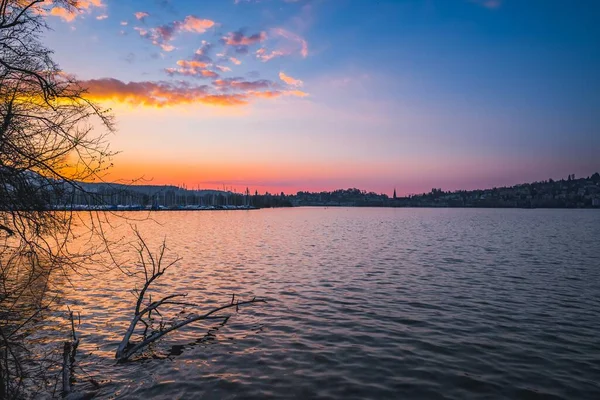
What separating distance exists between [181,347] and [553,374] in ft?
37.6

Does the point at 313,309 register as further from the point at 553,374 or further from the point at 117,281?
the point at 117,281

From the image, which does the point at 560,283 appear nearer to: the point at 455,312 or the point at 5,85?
the point at 455,312

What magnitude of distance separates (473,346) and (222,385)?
27.7ft

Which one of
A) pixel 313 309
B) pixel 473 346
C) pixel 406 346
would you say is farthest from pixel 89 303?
pixel 473 346

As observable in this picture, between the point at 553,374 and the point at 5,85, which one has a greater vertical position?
the point at 5,85

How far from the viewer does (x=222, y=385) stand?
9703 millimetres

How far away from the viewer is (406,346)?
12328 mm

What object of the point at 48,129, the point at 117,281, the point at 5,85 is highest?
the point at 5,85

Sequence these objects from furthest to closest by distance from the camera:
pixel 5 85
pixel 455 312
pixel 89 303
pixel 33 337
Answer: pixel 89 303
pixel 455 312
pixel 33 337
pixel 5 85

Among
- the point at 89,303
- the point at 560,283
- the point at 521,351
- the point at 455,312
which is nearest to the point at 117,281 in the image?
the point at 89,303

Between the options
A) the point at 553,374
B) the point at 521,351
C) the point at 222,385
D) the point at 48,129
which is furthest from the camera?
the point at 521,351

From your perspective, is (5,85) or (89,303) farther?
(89,303)

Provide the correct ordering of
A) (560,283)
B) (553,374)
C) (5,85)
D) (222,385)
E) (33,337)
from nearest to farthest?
(5,85)
(222,385)
(553,374)
(33,337)
(560,283)

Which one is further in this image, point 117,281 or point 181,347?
point 117,281
